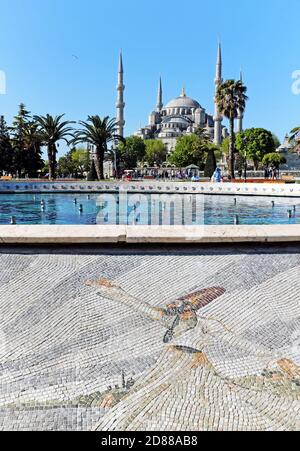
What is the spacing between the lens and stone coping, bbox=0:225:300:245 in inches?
184

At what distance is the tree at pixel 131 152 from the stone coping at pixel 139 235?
75.2m

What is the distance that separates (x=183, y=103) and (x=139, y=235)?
5583 inches

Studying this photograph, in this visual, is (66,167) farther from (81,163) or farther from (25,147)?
(25,147)

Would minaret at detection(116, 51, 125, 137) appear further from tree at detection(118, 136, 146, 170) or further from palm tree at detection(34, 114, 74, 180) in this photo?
palm tree at detection(34, 114, 74, 180)

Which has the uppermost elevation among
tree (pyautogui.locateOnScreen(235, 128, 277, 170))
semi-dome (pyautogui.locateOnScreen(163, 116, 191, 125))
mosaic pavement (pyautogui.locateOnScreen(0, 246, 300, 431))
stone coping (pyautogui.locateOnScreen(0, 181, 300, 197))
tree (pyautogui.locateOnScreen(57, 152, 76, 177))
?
semi-dome (pyautogui.locateOnScreen(163, 116, 191, 125))

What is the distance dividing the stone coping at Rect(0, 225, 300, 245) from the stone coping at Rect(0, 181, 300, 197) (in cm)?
2414

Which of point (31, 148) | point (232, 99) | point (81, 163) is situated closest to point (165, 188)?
point (232, 99)

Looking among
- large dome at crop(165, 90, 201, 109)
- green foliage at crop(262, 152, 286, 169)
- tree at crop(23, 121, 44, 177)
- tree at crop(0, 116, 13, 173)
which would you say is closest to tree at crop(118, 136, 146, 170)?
green foliage at crop(262, 152, 286, 169)

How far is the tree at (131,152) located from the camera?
271 feet

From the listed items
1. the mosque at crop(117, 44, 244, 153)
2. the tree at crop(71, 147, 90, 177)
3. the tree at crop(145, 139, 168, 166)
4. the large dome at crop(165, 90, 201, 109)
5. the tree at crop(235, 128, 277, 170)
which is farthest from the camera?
the large dome at crop(165, 90, 201, 109)

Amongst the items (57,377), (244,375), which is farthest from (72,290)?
(244,375)

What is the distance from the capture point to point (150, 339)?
399 cm

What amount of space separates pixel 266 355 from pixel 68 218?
13712mm

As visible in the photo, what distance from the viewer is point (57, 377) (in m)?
3.60
